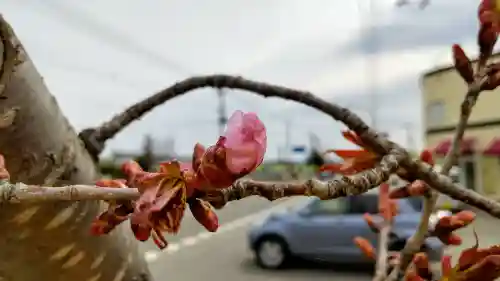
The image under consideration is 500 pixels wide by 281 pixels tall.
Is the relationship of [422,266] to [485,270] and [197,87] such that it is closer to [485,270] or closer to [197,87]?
[485,270]

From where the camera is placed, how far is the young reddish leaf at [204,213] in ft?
1.07

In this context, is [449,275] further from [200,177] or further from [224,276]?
[224,276]

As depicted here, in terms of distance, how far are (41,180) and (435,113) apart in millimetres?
11926

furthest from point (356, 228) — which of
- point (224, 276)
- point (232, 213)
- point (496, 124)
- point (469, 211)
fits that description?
point (232, 213)

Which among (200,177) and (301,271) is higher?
(200,177)

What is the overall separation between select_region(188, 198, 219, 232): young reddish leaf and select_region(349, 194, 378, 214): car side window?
5.79 metres

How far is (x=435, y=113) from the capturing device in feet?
39.1

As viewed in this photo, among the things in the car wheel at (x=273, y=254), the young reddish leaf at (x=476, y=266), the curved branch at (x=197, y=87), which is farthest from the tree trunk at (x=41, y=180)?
the car wheel at (x=273, y=254)

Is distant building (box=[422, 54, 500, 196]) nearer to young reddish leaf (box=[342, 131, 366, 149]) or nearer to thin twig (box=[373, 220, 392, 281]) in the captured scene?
thin twig (box=[373, 220, 392, 281])

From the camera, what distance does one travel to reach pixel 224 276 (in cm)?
652

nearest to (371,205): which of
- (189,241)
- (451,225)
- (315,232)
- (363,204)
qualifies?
(363,204)

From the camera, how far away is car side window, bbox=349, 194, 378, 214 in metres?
6.12

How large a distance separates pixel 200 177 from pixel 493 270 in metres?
0.26

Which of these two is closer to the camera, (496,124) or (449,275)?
(449,275)
